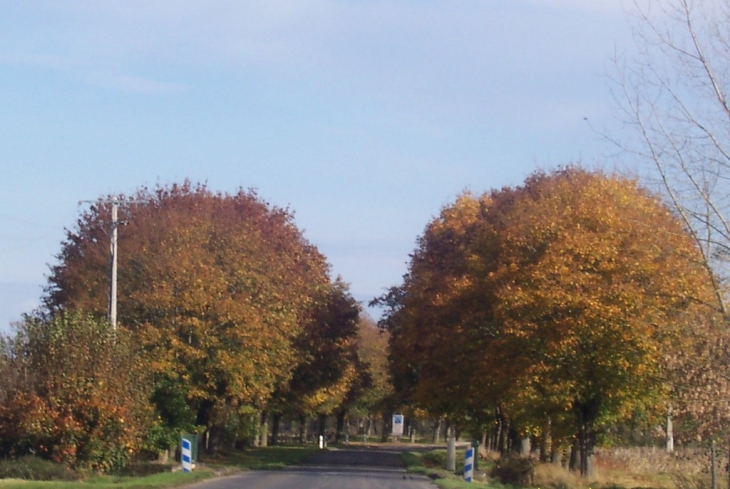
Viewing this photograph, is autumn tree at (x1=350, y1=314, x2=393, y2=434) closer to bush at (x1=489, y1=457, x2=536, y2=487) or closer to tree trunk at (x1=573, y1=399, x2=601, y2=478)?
bush at (x1=489, y1=457, x2=536, y2=487)

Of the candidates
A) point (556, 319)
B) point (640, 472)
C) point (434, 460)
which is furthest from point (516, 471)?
point (434, 460)

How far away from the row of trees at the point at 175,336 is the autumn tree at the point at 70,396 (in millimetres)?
39

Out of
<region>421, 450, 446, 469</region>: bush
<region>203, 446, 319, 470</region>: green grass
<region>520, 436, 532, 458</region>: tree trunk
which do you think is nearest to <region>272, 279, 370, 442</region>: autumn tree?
<region>203, 446, 319, 470</region>: green grass

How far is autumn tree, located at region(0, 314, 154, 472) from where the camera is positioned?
91.3ft

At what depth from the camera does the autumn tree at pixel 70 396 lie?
91.3ft

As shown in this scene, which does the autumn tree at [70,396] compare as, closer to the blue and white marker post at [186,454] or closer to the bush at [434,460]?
the blue and white marker post at [186,454]

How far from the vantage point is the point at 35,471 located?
26.7 metres

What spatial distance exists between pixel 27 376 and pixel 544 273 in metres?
17.0

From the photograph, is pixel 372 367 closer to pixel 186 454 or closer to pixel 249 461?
pixel 249 461

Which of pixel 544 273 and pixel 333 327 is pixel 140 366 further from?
pixel 333 327

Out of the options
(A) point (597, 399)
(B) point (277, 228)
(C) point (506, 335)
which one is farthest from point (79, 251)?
(A) point (597, 399)

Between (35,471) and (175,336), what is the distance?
34.4 feet

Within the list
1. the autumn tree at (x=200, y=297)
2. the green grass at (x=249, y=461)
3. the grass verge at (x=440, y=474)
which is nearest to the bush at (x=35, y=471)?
the autumn tree at (x=200, y=297)

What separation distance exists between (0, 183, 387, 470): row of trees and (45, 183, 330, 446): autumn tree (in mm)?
68
